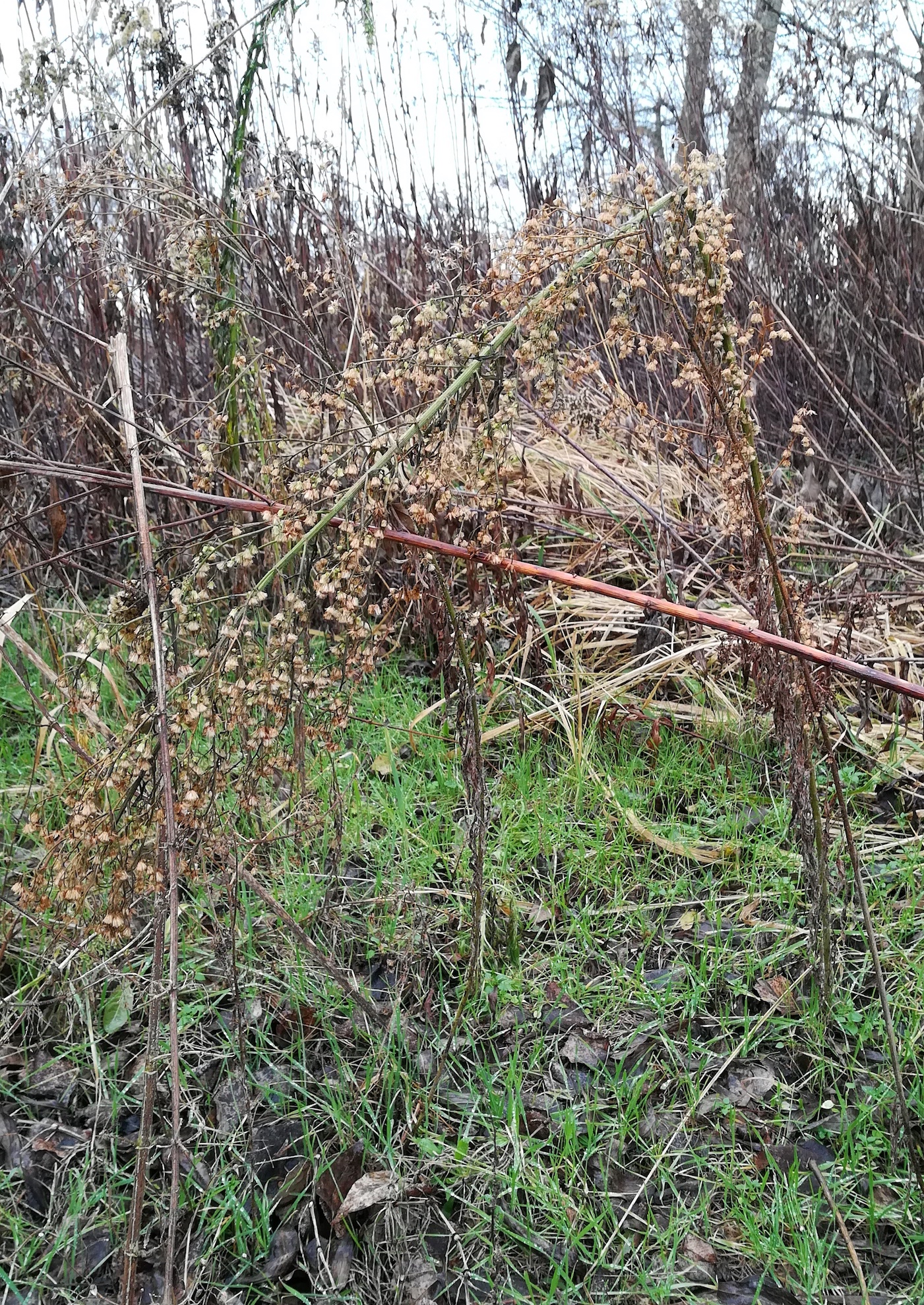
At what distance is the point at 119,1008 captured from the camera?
1.72 meters

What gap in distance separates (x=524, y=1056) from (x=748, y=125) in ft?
14.5

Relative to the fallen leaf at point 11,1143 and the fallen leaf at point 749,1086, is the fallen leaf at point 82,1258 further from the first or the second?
the fallen leaf at point 749,1086

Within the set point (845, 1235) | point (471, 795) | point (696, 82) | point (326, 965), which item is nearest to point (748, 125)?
point (696, 82)

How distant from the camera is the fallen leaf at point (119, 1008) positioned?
1698 millimetres

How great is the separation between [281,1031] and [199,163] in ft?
10.1

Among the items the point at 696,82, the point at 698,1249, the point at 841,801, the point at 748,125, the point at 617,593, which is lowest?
the point at 698,1249

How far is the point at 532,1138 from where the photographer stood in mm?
1483

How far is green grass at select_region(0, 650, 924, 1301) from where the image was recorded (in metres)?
1.35

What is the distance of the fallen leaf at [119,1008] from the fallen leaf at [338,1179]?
520 mm

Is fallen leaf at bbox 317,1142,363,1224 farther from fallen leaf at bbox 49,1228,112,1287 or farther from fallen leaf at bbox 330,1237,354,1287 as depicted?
fallen leaf at bbox 49,1228,112,1287

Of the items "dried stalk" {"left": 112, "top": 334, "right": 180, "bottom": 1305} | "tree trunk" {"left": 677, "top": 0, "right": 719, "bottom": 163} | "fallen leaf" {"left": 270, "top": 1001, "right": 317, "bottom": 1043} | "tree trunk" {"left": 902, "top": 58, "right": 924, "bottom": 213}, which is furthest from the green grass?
"tree trunk" {"left": 677, "top": 0, "right": 719, "bottom": 163}

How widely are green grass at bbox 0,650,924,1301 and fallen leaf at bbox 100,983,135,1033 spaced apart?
2 cm

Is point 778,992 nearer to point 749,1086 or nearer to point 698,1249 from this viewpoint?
point 749,1086

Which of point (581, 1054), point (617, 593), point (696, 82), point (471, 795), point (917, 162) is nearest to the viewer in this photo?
point (617, 593)
